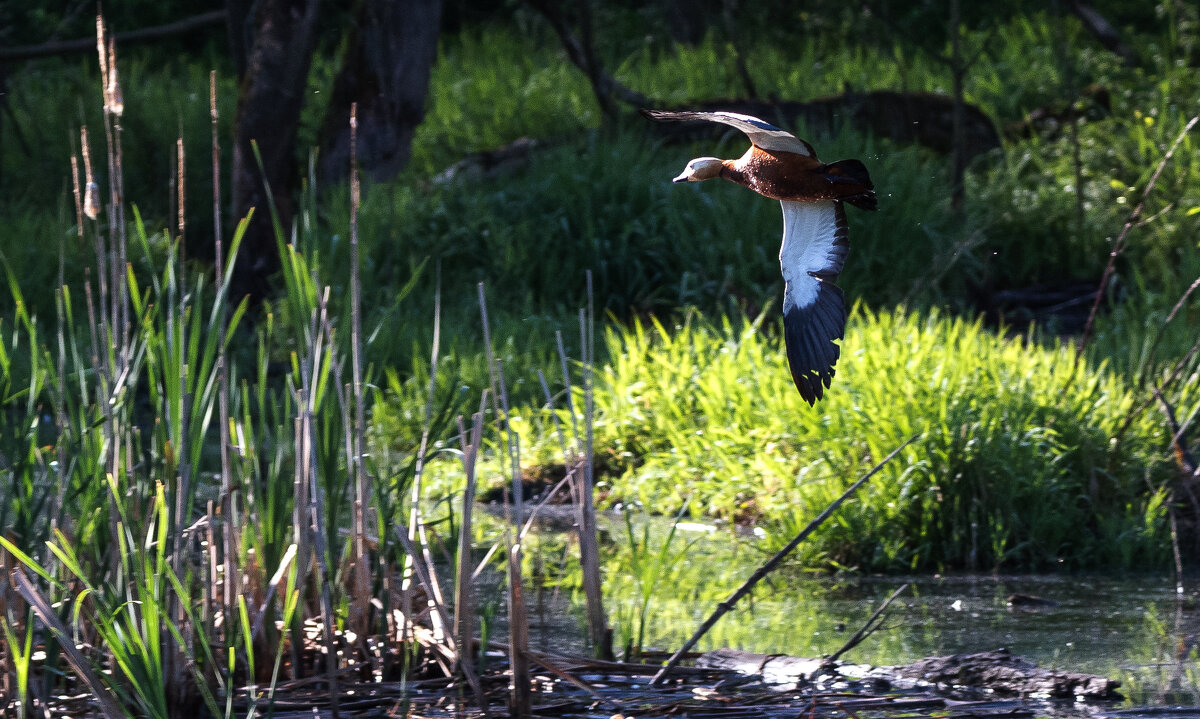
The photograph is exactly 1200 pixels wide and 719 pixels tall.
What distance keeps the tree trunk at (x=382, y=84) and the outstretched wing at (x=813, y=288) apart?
706 cm

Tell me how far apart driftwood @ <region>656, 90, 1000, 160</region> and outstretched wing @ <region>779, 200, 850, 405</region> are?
7228 mm

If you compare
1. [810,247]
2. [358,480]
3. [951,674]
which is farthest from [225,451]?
[810,247]

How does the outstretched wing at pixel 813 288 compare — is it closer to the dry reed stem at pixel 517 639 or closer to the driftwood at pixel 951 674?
the dry reed stem at pixel 517 639

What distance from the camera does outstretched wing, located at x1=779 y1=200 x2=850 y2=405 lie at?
1.34 meters

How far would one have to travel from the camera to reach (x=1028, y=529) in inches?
170

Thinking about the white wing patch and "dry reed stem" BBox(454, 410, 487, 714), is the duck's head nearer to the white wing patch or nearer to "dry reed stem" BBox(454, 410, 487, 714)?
the white wing patch

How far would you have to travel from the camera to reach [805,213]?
1389 millimetres

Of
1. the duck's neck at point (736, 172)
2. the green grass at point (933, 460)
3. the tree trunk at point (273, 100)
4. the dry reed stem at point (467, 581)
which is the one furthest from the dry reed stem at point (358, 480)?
the tree trunk at point (273, 100)

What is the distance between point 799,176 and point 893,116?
7.80m

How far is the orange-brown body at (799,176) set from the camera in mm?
1229

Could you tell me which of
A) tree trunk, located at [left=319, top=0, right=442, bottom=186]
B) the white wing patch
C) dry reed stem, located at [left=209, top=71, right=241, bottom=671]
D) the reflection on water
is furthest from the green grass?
tree trunk, located at [left=319, top=0, right=442, bottom=186]

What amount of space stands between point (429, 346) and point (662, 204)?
1570 mm

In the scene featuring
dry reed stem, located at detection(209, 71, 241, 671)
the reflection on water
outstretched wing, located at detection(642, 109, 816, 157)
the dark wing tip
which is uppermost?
outstretched wing, located at detection(642, 109, 816, 157)

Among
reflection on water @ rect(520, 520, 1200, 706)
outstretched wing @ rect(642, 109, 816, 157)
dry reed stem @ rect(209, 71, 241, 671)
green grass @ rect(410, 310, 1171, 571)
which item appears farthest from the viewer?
green grass @ rect(410, 310, 1171, 571)
